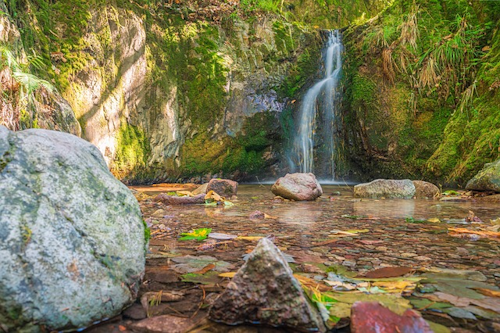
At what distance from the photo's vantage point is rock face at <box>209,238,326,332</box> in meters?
1.01

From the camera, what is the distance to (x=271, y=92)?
9609mm

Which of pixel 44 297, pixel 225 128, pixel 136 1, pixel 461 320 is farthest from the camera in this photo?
pixel 225 128

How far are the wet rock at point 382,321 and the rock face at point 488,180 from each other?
4.99m

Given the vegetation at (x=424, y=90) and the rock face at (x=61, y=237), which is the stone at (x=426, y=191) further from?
the rock face at (x=61, y=237)

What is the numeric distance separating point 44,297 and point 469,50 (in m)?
8.63

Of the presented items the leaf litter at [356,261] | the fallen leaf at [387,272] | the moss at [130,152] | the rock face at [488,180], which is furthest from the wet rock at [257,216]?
the moss at [130,152]

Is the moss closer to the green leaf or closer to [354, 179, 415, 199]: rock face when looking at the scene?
[354, 179, 415, 199]: rock face

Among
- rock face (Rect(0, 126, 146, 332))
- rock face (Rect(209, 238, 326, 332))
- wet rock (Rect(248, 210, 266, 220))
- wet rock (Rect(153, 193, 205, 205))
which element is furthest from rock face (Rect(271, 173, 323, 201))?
rock face (Rect(209, 238, 326, 332))

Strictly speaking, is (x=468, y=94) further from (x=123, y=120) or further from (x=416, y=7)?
(x=123, y=120)

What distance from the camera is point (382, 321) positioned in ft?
3.16

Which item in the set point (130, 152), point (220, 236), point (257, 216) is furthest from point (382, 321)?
point (130, 152)

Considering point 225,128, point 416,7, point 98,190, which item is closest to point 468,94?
point 416,7

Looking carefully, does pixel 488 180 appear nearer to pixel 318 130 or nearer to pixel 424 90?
pixel 424 90

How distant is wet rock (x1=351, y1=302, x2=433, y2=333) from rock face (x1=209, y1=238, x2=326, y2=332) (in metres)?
0.11
